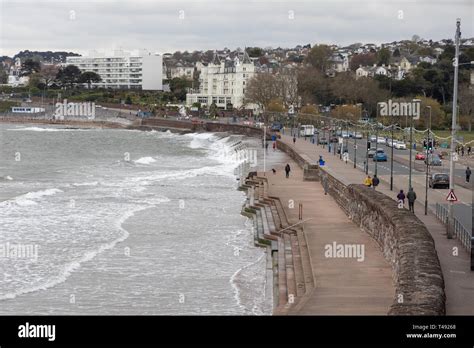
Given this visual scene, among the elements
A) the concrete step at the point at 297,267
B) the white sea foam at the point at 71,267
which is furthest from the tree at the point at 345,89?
the concrete step at the point at 297,267

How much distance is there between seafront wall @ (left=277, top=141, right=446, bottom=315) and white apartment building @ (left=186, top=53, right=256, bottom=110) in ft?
379

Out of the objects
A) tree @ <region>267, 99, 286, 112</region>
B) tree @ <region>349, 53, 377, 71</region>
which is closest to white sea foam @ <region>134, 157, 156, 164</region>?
tree @ <region>267, 99, 286, 112</region>

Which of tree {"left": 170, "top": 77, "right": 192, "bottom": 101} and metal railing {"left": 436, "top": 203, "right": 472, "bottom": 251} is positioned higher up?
tree {"left": 170, "top": 77, "right": 192, "bottom": 101}

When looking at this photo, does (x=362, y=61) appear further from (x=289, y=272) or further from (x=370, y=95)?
(x=289, y=272)

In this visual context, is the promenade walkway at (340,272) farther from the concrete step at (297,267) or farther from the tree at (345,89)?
the tree at (345,89)

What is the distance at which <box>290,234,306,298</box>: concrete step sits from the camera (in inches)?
793

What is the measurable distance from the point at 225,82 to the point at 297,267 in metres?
132

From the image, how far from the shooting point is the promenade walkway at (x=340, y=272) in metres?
17.8

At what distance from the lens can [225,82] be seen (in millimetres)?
153625

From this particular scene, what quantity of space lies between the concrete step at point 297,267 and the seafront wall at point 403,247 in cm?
204

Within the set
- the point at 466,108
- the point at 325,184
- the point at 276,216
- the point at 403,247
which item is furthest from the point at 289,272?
the point at 466,108

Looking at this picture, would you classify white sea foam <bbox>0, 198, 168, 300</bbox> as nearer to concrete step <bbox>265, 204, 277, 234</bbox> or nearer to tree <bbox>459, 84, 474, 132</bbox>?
concrete step <bbox>265, 204, 277, 234</bbox>

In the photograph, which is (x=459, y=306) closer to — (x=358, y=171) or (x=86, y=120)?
(x=358, y=171)
